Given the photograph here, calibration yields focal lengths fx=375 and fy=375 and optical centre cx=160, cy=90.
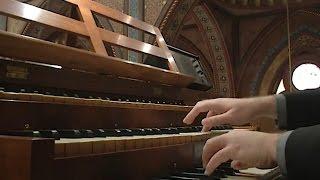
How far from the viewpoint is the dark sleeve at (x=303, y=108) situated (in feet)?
3.88

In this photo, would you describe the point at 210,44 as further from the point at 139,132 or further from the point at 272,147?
the point at 272,147

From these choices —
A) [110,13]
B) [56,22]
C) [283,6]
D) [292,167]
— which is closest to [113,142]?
[292,167]

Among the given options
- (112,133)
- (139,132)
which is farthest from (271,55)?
(112,133)

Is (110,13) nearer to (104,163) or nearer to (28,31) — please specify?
(104,163)

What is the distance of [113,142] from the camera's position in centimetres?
120

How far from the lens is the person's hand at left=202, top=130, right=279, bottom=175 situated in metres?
0.75

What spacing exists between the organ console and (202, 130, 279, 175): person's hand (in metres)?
0.40

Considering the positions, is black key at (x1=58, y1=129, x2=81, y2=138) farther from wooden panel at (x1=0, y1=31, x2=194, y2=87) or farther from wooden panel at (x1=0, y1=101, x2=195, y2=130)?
wooden panel at (x1=0, y1=31, x2=194, y2=87)

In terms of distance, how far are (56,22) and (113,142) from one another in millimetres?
933

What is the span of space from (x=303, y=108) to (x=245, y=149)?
1.68ft

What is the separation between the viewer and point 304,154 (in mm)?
688

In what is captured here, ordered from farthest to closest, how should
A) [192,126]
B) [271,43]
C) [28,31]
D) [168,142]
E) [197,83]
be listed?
[271,43], [28,31], [197,83], [192,126], [168,142]

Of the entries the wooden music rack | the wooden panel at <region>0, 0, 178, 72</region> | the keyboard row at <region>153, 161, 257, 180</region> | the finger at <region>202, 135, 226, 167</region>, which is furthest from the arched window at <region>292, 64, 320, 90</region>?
the finger at <region>202, 135, 226, 167</region>

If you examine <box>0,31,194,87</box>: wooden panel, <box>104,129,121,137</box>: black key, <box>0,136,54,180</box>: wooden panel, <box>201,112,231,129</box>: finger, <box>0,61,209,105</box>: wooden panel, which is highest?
<box>0,31,194,87</box>: wooden panel
